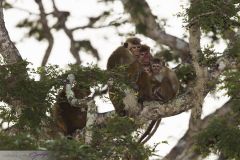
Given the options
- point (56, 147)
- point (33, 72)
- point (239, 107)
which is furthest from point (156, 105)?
point (56, 147)

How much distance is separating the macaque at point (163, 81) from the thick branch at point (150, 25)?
2.08 ft

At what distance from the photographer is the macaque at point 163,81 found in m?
8.35

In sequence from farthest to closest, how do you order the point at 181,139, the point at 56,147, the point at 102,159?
the point at 181,139
the point at 102,159
the point at 56,147

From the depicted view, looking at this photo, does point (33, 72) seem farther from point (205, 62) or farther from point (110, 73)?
point (205, 62)

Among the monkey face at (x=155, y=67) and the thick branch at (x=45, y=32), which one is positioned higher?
the thick branch at (x=45, y=32)

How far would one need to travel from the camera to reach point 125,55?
26.9 ft

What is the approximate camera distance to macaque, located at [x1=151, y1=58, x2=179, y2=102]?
835cm

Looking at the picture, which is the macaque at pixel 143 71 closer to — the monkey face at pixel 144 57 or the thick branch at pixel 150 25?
the monkey face at pixel 144 57

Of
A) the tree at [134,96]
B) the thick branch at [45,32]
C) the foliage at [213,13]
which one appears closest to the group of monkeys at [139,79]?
the tree at [134,96]

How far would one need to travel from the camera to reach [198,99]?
6590 mm

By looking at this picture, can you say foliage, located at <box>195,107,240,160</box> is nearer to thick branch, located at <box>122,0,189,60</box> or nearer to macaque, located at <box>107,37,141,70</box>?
macaque, located at <box>107,37,141,70</box>

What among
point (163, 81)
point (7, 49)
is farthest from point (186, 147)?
point (7, 49)

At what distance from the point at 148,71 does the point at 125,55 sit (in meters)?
0.40

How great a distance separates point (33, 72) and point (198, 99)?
1795 millimetres
